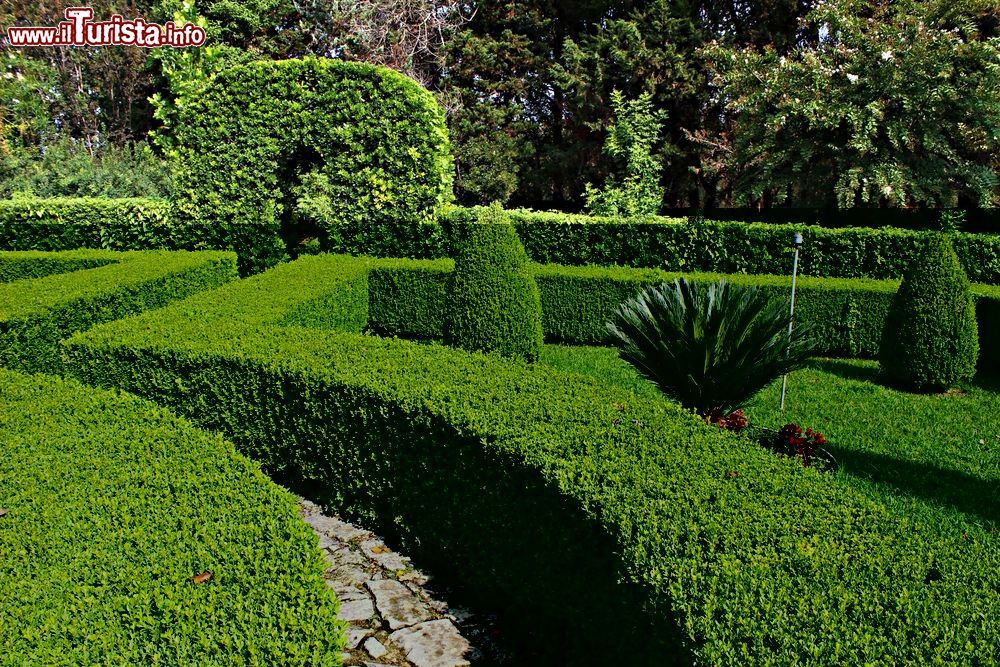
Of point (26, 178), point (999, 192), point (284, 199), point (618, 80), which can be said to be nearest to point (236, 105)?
point (284, 199)

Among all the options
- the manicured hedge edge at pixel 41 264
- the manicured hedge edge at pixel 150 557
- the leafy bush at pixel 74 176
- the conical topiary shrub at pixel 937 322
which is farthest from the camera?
the leafy bush at pixel 74 176

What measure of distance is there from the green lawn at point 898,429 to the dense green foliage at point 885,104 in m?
9.48

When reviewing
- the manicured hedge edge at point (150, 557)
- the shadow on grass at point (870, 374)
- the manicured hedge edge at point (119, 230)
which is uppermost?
the manicured hedge edge at point (119, 230)

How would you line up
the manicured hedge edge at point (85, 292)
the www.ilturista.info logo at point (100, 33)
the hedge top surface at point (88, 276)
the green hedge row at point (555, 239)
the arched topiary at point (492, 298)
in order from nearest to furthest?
the manicured hedge edge at point (85, 292), the hedge top surface at point (88, 276), the arched topiary at point (492, 298), the green hedge row at point (555, 239), the www.ilturista.info logo at point (100, 33)

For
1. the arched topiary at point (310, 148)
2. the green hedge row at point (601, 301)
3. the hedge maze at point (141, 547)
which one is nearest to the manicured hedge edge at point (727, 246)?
the green hedge row at point (601, 301)

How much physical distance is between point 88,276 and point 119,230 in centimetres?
508

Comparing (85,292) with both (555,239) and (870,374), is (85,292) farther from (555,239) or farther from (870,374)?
(870,374)

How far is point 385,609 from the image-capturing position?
417 cm

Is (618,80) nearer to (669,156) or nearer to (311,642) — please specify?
(669,156)

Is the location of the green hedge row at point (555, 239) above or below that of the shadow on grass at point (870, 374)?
above

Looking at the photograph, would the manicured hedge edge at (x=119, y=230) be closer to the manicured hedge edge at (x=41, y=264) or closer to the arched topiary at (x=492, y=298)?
the manicured hedge edge at (x=41, y=264)

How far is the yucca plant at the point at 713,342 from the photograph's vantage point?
17.2 ft

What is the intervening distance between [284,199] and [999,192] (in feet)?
56.6

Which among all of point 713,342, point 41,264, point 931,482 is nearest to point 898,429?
point 931,482
